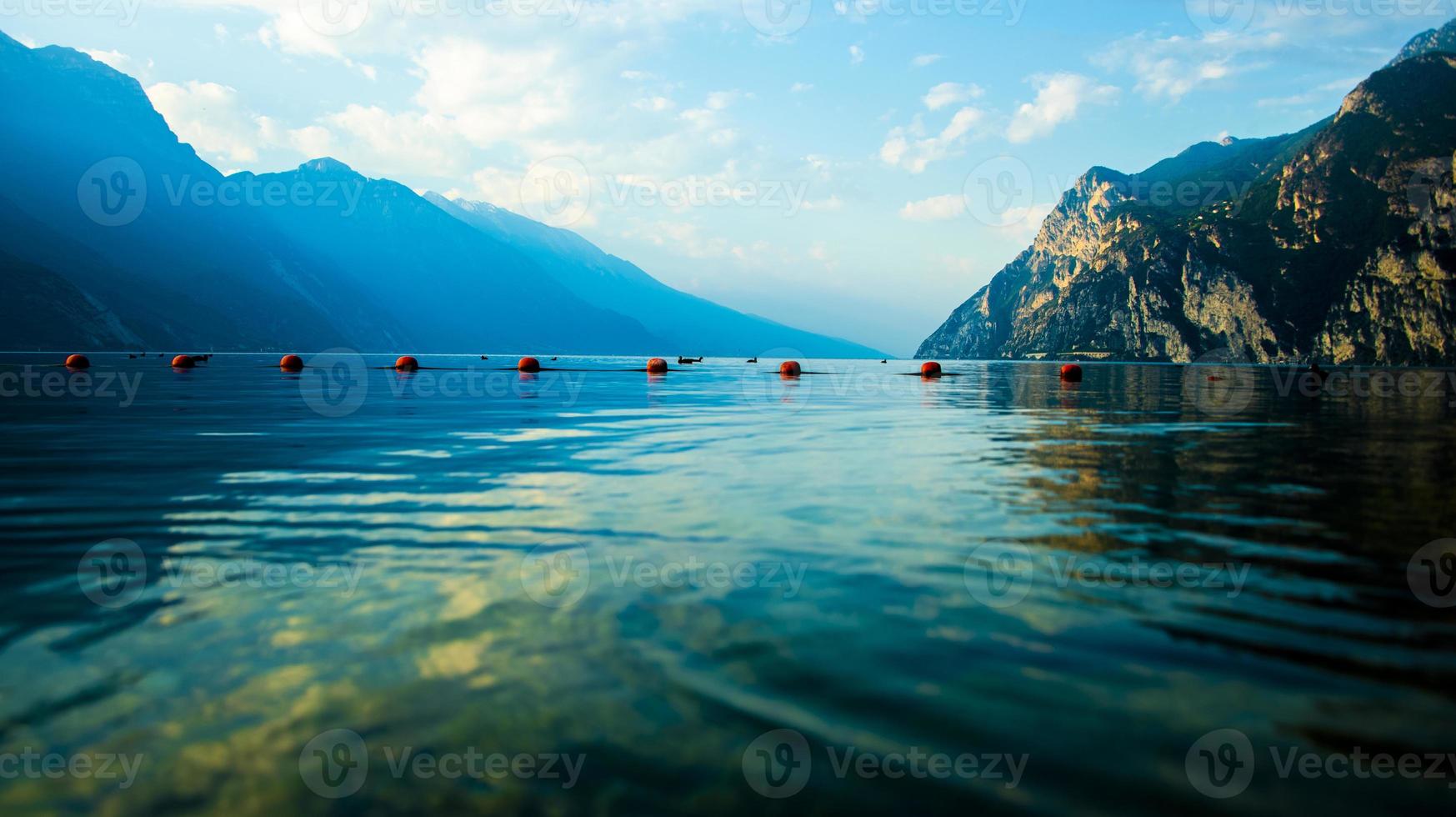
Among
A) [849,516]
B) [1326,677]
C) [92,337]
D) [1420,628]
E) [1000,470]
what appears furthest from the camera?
[92,337]

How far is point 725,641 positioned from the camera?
21.4ft

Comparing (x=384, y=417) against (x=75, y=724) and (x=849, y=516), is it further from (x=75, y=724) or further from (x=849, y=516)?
(x=75, y=724)

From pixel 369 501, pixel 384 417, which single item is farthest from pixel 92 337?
pixel 369 501

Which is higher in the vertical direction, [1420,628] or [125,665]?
[125,665]

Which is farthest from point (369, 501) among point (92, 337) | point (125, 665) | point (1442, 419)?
point (92, 337)

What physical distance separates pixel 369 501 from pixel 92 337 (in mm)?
245297

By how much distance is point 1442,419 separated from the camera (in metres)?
30.1

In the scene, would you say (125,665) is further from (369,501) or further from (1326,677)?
(1326,677)

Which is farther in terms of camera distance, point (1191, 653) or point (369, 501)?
point (369, 501)

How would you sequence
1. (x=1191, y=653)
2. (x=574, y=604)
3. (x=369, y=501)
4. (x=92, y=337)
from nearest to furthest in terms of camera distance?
(x=1191, y=653) → (x=574, y=604) → (x=369, y=501) → (x=92, y=337)

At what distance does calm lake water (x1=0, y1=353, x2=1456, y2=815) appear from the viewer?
14.4 feet

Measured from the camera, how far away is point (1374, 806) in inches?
159

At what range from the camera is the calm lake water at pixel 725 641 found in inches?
172

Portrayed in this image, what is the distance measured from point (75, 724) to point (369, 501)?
812 cm
